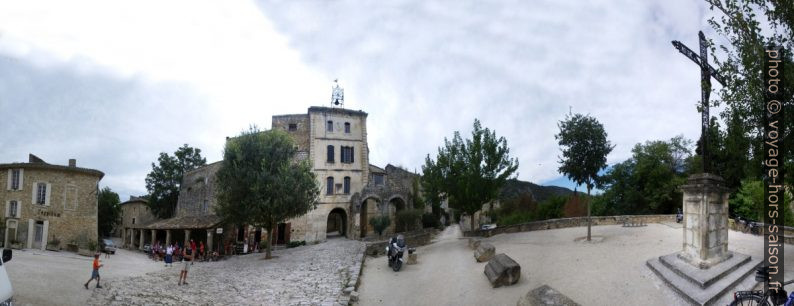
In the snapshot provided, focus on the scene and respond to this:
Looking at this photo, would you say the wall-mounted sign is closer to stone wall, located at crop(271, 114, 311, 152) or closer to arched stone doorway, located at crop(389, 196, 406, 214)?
stone wall, located at crop(271, 114, 311, 152)

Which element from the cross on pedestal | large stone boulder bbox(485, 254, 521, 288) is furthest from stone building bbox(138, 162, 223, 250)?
the cross on pedestal

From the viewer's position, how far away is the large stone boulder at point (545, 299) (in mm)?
8758

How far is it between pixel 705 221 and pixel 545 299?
4629 mm

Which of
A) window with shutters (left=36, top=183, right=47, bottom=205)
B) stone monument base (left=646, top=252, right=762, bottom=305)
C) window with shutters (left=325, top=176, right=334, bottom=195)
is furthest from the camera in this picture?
window with shutters (left=325, top=176, right=334, bottom=195)

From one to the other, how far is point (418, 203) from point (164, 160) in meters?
29.4

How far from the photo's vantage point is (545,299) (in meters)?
8.95

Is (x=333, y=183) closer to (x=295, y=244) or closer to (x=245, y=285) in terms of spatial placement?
(x=295, y=244)

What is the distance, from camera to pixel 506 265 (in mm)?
12688

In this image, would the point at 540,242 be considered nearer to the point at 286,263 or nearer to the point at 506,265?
the point at 506,265

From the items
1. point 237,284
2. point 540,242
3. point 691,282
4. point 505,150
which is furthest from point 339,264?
point 691,282

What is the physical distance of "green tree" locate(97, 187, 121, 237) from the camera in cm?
5753

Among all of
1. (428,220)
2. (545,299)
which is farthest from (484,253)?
(428,220)

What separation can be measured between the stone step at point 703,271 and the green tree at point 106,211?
206ft

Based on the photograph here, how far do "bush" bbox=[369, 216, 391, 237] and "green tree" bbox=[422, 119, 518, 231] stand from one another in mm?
7721
